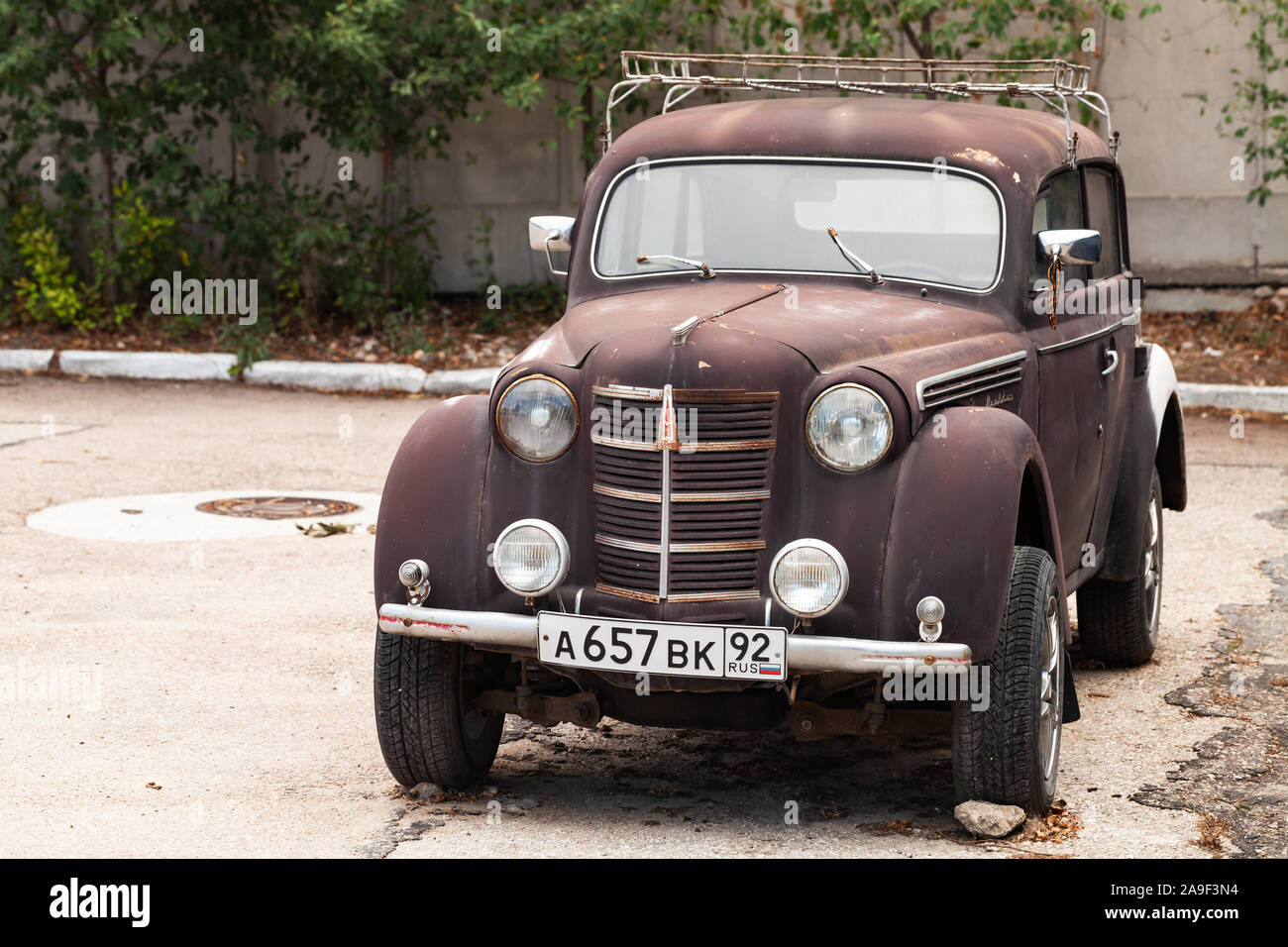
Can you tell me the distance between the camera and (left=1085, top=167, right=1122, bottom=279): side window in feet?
19.7

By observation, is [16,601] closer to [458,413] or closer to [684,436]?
[458,413]

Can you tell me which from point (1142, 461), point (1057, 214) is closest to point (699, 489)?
point (1057, 214)

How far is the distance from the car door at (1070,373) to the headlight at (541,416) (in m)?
1.61

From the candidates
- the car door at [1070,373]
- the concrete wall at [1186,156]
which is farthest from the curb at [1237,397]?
the car door at [1070,373]

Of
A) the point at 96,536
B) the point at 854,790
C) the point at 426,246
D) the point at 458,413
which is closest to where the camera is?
the point at 458,413

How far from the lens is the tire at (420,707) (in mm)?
4473

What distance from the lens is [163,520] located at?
8398 mm

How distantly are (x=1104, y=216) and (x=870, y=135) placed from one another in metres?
1.28

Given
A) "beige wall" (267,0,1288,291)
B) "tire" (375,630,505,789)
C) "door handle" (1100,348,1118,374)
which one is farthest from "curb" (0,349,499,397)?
"tire" (375,630,505,789)

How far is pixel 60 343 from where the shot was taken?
45.3 ft

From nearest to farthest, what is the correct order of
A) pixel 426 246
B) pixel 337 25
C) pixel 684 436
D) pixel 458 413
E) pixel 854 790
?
pixel 684 436 < pixel 458 413 < pixel 854 790 < pixel 337 25 < pixel 426 246

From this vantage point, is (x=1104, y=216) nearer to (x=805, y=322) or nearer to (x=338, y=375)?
(x=805, y=322)
